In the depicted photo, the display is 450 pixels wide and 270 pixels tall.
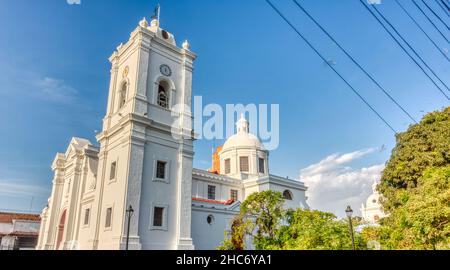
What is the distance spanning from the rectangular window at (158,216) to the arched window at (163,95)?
6.83 meters

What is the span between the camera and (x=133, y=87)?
20.0 meters

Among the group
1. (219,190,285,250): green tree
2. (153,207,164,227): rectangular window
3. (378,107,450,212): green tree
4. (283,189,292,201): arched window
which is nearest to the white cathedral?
(153,207,164,227): rectangular window

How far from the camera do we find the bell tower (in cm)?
1772

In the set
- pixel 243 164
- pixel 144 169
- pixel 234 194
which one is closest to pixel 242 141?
pixel 243 164

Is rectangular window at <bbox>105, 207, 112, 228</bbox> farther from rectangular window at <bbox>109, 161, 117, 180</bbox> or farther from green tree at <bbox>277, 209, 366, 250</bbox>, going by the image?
green tree at <bbox>277, 209, 366, 250</bbox>

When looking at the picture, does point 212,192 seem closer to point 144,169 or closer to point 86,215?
point 86,215

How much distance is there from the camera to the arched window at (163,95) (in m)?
21.4

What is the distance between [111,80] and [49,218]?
→ 14507 mm

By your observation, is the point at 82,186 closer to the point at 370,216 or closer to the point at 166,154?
the point at 166,154

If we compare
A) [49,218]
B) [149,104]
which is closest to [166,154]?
[149,104]

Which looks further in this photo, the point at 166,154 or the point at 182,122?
the point at 182,122
